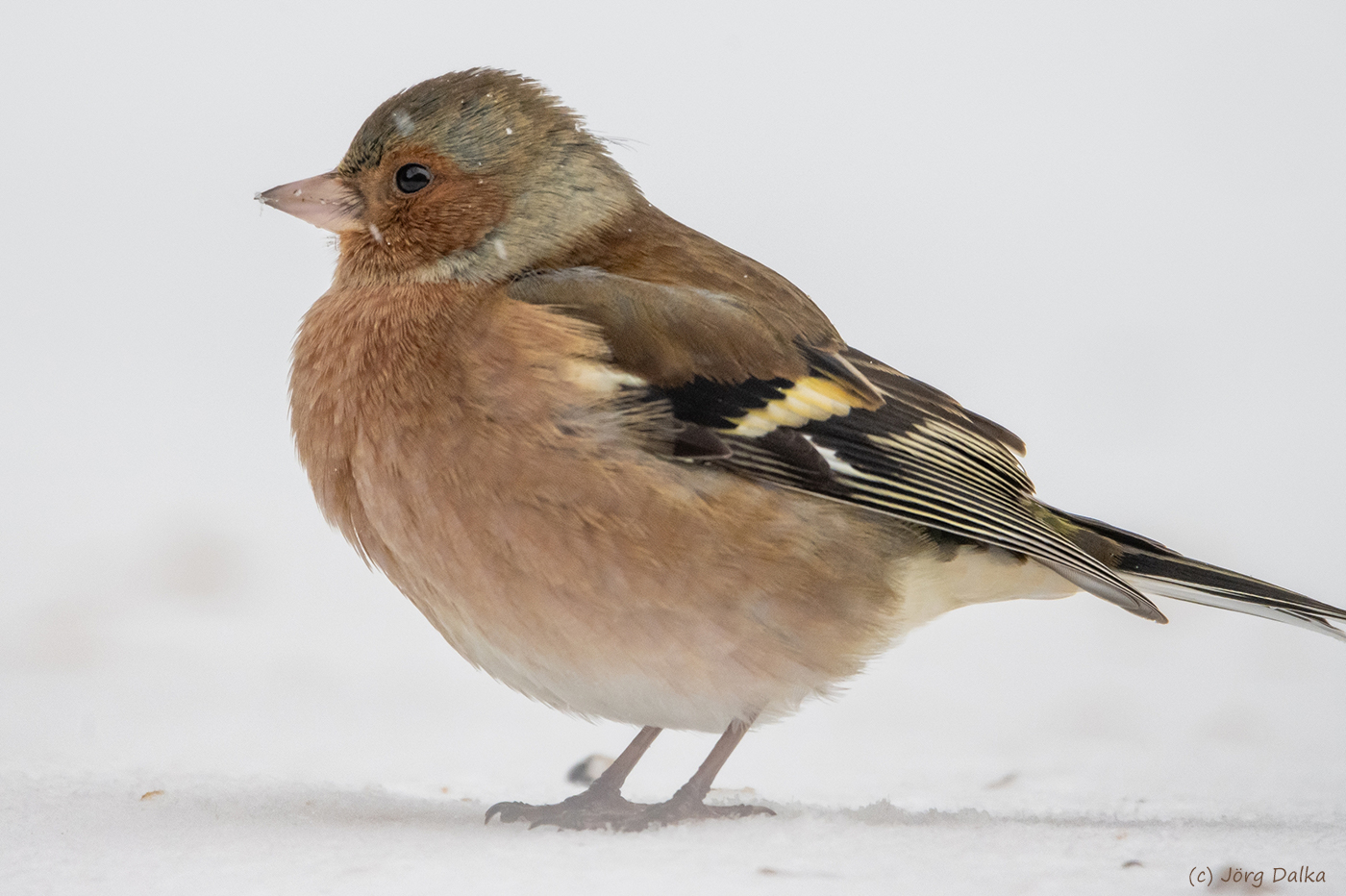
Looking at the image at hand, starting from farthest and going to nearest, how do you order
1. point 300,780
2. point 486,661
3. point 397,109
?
point 300,780
point 397,109
point 486,661

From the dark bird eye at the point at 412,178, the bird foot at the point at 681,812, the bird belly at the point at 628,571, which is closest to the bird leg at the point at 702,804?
the bird foot at the point at 681,812

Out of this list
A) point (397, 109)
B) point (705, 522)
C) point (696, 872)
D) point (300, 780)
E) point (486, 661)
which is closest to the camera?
point (696, 872)

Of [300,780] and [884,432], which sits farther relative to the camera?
[300,780]

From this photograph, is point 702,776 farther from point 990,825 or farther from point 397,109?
point 397,109

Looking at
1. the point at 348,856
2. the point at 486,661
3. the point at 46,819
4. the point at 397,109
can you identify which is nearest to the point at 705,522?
the point at 486,661

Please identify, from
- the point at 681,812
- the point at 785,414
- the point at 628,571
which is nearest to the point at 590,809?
the point at 681,812

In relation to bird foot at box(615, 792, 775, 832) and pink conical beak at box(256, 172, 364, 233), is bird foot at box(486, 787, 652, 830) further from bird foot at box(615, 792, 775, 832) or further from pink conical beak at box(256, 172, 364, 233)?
pink conical beak at box(256, 172, 364, 233)

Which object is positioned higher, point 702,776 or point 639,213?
point 639,213
